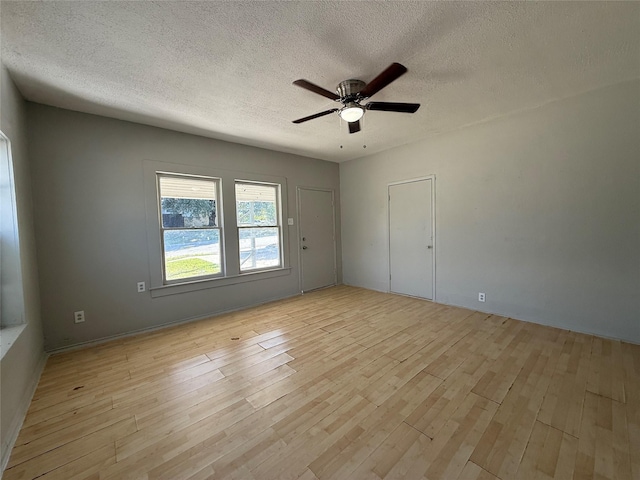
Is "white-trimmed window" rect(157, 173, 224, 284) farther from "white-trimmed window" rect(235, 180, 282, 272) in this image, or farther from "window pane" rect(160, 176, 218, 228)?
"white-trimmed window" rect(235, 180, 282, 272)

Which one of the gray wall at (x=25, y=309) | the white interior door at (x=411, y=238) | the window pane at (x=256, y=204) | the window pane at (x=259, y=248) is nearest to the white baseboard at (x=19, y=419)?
the gray wall at (x=25, y=309)

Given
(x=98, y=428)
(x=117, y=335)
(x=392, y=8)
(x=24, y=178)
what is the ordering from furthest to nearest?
(x=117, y=335) < (x=24, y=178) < (x=98, y=428) < (x=392, y=8)

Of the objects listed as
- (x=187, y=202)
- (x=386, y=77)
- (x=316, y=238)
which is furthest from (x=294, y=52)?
(x=316, y=238)

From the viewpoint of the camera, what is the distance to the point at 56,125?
2.71 metres

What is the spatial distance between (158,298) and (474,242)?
437cm

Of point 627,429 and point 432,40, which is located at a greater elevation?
point 432,40

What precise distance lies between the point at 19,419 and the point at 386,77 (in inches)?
137

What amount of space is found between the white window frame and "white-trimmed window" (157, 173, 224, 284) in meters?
0.07

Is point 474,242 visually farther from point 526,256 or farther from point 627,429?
point 627,429

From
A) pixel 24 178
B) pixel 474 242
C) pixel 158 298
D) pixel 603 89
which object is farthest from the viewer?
pixel 474 242

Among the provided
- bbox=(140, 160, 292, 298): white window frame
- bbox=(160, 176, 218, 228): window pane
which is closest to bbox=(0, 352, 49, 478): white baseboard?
bbox=(140, 160, 292, 298): white window frame

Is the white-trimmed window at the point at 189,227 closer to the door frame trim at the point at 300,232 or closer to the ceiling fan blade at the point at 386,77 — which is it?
the door frame trim at the point at 300,232

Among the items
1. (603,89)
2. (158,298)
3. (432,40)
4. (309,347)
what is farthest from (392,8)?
(158,298)

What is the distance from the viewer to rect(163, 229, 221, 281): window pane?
3.47 m
